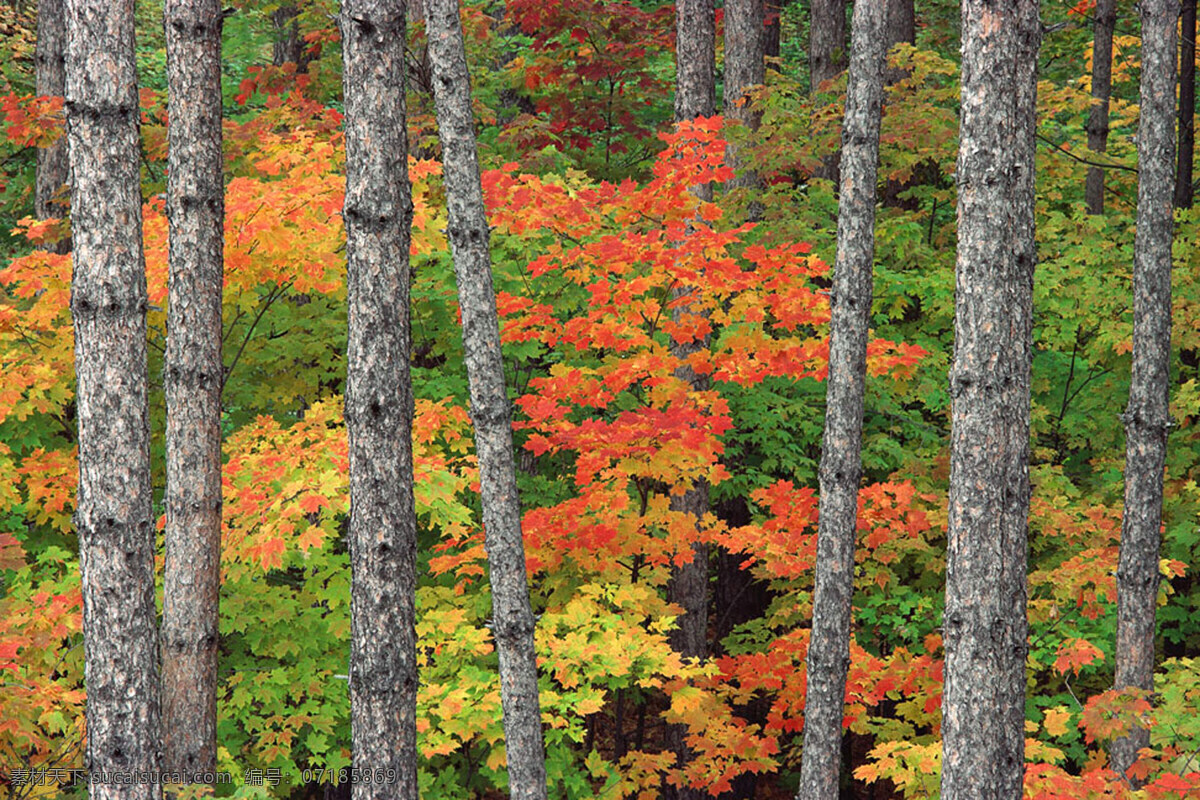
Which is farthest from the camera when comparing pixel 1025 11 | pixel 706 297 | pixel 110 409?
pixel 706 297

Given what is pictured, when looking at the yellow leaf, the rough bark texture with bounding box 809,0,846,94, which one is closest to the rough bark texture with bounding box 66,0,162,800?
the yellow leaf

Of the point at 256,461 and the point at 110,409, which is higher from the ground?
the point at 110,409

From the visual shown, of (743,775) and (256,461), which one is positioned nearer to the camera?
(256,461)

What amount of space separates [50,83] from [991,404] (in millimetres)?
10604

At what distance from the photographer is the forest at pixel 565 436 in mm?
5438

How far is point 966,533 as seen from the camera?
4.98m

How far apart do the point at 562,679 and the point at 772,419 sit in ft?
13.4

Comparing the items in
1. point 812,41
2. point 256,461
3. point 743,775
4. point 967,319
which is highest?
point 812,41

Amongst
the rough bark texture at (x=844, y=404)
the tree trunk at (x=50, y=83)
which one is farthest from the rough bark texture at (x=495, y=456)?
the tree trunk at (x=50, y=83)

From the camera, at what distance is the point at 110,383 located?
5465 millimetres

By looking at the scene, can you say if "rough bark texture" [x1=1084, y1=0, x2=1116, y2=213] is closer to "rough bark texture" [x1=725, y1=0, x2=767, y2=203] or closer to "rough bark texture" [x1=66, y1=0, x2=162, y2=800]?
"rough bark texture" [x1=725, y1=0, x2=767, y2=203]

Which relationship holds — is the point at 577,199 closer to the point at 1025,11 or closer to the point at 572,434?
the point at 572,434

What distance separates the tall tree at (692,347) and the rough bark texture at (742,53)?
1830 millimetres

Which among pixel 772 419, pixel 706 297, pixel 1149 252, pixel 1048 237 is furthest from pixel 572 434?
pixel 1048 237
